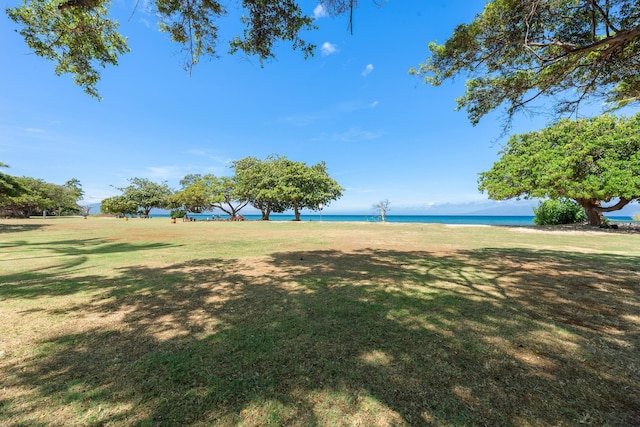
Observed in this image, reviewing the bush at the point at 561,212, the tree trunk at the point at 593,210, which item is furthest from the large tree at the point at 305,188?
the tree trunk at the point at 593,210

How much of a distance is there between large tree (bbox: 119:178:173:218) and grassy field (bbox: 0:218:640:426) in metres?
57.8

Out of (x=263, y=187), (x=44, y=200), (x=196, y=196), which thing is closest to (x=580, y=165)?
(x=263, y=187)

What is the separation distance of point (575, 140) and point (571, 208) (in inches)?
Result: 354

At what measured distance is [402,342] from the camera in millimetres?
3055

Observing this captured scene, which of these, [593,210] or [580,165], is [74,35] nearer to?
[580,165]

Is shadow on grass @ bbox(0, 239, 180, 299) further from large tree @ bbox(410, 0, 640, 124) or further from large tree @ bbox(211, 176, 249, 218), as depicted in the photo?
large tree @ bbox(211, 176, 249, 218)

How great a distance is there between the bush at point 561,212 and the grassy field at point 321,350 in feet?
78.0

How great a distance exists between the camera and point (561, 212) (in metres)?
23.8

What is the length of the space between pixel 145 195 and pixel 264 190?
118 ft

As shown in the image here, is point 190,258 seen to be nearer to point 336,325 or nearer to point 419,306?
point 336,325

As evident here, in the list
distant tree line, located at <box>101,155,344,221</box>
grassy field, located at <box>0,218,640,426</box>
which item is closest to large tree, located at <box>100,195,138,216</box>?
distant tree line, located at <box>101,155,344,221</box>

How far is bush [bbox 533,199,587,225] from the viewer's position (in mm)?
23373

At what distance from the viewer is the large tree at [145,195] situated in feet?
181

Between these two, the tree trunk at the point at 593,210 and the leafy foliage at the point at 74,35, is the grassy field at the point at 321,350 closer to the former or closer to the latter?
the leafy foliage at the point at 74,35
